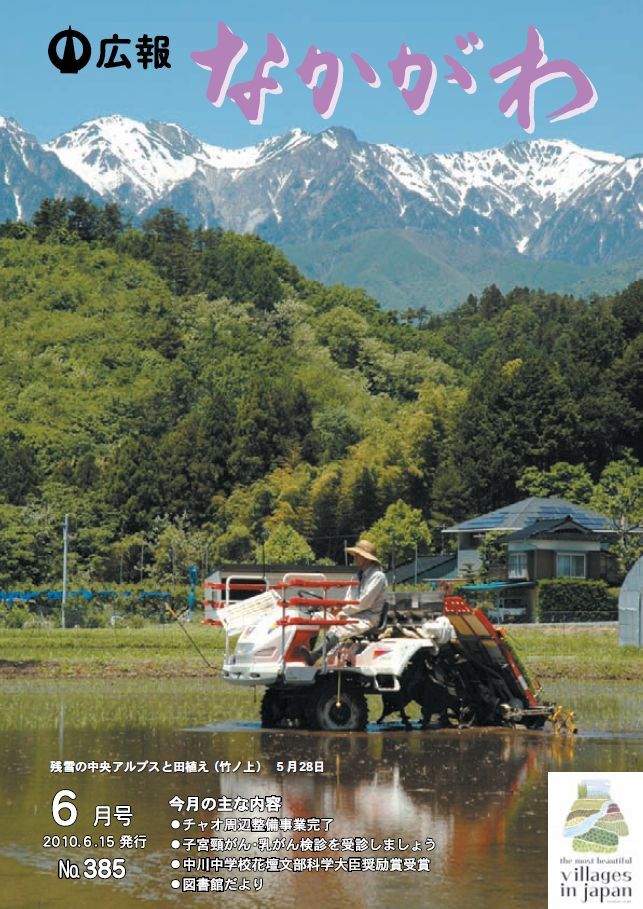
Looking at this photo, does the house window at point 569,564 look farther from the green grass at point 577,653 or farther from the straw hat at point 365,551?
the straw hat at point 365,551

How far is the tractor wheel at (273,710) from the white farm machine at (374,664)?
13 millimetres

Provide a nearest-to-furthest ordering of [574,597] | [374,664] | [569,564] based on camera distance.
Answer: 1. [374,664]
2. [574,597]
3. [569,564]

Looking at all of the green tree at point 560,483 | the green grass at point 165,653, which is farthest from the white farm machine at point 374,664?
the green tree at point 560,483

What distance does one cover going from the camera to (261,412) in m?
112

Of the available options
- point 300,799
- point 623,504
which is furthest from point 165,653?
point 623,504

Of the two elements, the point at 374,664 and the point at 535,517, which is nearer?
the point at 374,664

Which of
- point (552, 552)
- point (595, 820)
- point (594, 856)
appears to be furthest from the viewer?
point (552, 552)

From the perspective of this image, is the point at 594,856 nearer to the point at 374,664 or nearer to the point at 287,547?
the point at 374,664

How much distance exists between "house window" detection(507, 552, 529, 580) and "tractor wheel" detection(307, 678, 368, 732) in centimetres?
5570

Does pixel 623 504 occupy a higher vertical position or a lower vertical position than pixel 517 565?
higher

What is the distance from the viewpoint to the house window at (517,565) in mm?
75812

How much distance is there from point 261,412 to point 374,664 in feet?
302

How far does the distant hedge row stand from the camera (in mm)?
69750

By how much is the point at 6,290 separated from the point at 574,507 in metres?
95.2
